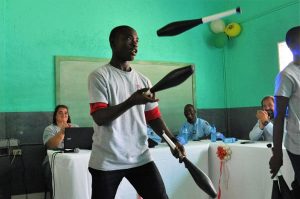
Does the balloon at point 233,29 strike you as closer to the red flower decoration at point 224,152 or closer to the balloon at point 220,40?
the balloon at point 220,40

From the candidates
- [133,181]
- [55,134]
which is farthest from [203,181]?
[55,134]

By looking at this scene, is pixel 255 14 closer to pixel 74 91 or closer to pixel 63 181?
pixel 74 91

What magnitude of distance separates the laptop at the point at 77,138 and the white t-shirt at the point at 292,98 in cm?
181

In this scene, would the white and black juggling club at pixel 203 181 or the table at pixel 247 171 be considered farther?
the table at pixel 247 171

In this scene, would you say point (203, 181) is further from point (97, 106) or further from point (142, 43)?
point (142, 43)

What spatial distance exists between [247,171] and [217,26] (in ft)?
9.24

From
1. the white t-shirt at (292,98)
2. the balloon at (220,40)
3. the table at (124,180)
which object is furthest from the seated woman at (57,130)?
the balloon at (220,40)

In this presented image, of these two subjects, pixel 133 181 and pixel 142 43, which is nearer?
pixel 133 181

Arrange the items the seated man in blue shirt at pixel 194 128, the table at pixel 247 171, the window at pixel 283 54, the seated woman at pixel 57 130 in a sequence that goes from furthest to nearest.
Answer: the window at pixel 283 54 → the seated man in blue shirt at pixel 194 128 → the seated woman at pixel 57 130 → the table at pixel 247 171

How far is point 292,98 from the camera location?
1.72 meters

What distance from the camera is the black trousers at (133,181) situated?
146cm

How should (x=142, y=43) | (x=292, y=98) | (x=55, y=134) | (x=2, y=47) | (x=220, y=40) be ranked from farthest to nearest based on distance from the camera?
(x=220, y=40)
(x=142, y=43)
(x=2, y=47)
(x=55, y=134)
(x=292, y=98)

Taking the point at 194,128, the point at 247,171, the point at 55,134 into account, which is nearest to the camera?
the point at 247,171

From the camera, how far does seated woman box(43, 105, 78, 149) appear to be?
331cm
